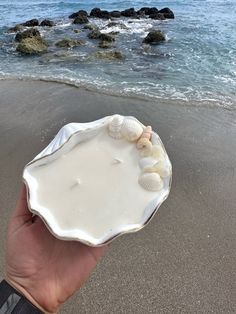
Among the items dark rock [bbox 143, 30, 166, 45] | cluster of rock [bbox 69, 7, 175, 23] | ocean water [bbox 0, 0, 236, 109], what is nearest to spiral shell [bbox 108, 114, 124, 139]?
ocean water [bbox 0, 0, 236, 109]

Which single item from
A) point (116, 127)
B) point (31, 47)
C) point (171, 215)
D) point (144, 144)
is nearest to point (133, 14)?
point (31, 47)

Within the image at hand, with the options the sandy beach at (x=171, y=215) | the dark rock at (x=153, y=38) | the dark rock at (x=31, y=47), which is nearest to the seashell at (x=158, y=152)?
the sandy beach at (x=171, y=215)

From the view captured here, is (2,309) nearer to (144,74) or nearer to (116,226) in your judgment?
(116,226)

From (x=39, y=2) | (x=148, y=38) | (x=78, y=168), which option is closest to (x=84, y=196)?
(x=78, y=168)

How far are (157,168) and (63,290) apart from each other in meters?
1.01

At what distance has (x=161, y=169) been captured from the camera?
1987mm

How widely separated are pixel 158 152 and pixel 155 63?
7.16 meters

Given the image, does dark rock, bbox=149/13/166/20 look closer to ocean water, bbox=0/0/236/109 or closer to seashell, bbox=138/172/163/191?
ocean water, bbox=0/0/236/109

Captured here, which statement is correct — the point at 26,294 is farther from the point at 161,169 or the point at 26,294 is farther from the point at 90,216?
the point at 161,169

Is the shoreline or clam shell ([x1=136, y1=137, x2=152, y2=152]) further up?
clam shell ([x1=136, y1=137, x2=152, y2=152])

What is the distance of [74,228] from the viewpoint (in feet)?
A: 5.91

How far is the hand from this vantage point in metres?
2.01

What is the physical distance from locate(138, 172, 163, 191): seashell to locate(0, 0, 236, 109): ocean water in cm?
464

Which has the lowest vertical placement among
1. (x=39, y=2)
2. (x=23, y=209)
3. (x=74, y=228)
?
(x=39, y=2)
